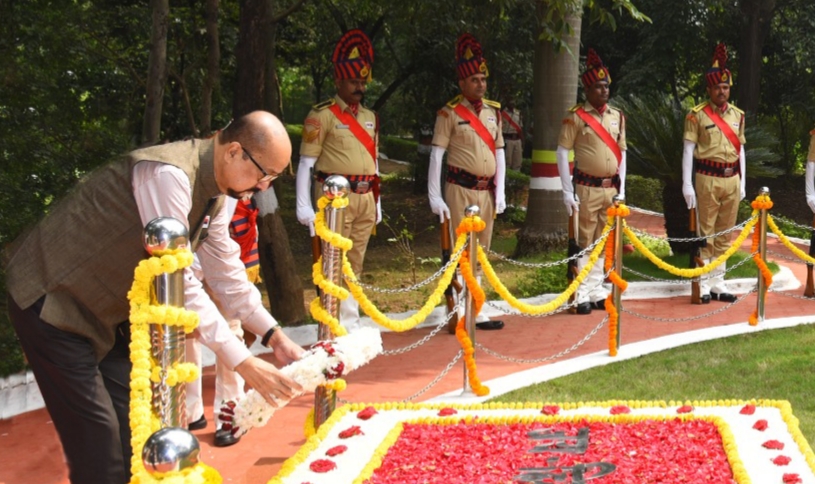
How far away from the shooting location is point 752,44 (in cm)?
2041

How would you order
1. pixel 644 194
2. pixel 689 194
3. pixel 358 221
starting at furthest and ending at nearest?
pixel 644 194
pixel 689 194
pixel 358 221

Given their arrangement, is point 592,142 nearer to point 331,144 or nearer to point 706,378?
point 331,144

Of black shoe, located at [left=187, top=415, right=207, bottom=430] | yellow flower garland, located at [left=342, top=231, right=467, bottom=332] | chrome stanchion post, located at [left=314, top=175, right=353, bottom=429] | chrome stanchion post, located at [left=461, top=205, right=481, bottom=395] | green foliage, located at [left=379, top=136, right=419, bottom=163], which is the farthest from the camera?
green foliage, located at [left=379, top=136, right=419, bottom=163]

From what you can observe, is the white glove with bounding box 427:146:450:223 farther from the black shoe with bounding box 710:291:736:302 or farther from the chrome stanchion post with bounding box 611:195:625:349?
the black shoe with bounding box 710:291:736:302

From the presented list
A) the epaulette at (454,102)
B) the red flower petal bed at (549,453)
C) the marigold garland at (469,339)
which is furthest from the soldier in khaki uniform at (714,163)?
the red flower petal bed at (549,453)

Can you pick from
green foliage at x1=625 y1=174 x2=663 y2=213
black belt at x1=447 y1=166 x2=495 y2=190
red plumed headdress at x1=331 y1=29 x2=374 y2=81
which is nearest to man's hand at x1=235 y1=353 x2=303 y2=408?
red plumed headdress at x1=331 y1=29 x2=374 y2=81

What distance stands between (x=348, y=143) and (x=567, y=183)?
254cm

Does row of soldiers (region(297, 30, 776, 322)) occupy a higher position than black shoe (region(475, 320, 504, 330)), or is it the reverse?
row of soldiers (region(297, 30, 776, 322))

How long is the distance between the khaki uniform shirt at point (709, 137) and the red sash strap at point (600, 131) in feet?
3.49

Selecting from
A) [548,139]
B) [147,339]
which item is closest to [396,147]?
[548,139]

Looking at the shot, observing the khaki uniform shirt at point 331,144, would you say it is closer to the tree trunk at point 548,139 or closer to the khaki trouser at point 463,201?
the khaki trouser at point 463,201

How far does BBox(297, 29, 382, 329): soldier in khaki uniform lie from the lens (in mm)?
8461

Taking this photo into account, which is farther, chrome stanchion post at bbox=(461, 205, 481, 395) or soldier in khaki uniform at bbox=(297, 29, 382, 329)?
soldier in khaki uniform at bbox=(297, 29, 382, 329)

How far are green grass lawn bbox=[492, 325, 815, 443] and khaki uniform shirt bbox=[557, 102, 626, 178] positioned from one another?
2.21m
